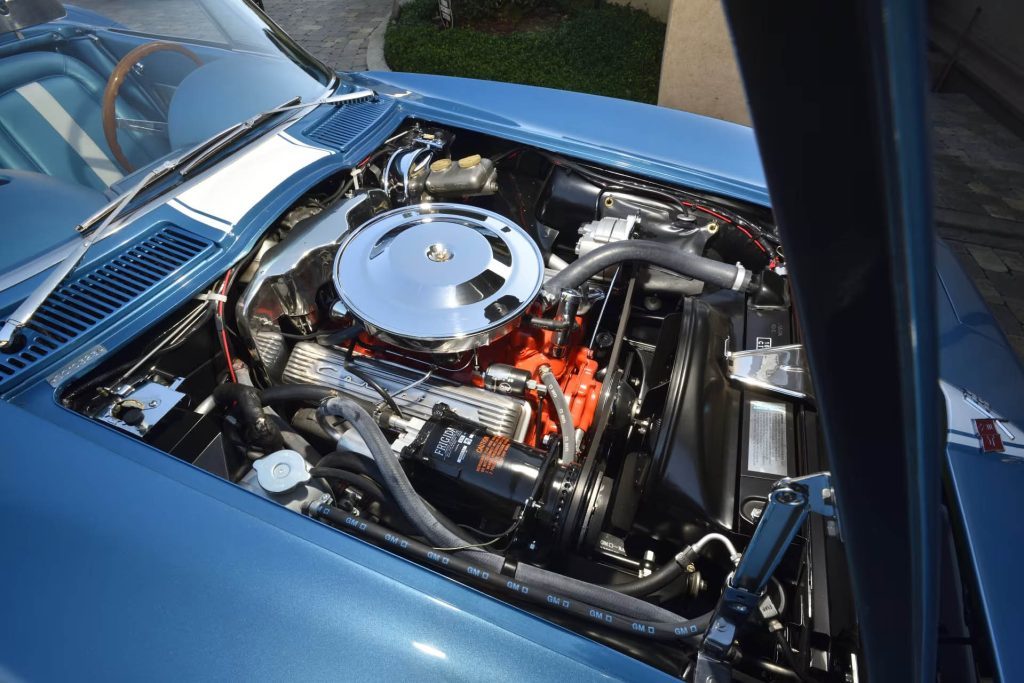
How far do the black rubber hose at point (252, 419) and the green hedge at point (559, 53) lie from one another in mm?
4832

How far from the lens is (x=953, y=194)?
459 centimetres

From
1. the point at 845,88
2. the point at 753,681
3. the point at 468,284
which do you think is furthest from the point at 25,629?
the point at 845,88

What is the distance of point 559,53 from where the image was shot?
594 cm

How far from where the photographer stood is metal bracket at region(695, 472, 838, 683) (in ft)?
2.55

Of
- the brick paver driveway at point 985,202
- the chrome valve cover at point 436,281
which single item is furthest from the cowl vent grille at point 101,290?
the brick paver driveway at point 985,202

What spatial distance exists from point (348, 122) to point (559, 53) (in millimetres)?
4458

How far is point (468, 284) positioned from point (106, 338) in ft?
2.74

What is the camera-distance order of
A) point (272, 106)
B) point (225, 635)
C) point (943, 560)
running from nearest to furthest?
point (225, 635) < point (943, 560) < point (272, 106)

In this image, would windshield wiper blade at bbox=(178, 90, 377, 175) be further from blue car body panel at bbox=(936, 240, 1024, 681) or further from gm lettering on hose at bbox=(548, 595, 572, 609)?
blue car body panel at bbox=(936, 240, 1024, 681)

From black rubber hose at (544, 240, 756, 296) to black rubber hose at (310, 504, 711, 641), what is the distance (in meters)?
0.81

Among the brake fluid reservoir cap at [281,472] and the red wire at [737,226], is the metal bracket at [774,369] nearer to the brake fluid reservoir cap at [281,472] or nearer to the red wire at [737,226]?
the red wire at [737,226]

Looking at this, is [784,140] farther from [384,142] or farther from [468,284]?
[384,142]

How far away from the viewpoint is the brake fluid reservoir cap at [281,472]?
121cm

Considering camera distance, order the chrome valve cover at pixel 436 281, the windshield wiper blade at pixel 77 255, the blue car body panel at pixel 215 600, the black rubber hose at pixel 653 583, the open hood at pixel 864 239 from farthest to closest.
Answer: the chrome valve cover at pixel 436 281, the windshield wiper blade at pixel 77 255, the black rubber hose at pixel 653 583, the blue car body panel at pixel 215 600, the open hood at pixel 864 239
